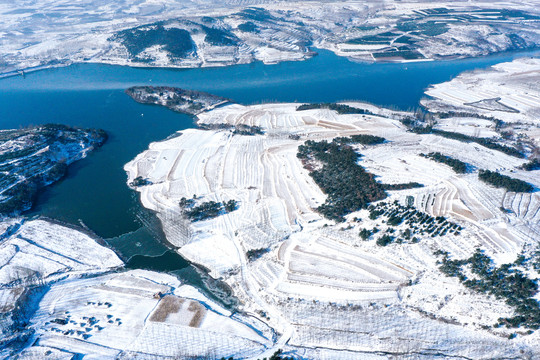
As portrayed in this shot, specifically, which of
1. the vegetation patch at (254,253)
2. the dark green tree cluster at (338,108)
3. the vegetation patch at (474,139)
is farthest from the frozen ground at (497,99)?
the vegetation patch at (254,253)

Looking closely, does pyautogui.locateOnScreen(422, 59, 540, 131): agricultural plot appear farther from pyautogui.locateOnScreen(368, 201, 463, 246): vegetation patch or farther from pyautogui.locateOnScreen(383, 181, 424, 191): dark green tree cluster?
pyautogui.locateOnScreen(368, 201, 463, 246): vegetation patch

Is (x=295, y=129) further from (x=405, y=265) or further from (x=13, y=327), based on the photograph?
(x=13, y=327)

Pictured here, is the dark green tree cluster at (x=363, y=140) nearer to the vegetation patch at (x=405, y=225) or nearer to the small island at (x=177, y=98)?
the vegetation patch at (x=405, y=225)

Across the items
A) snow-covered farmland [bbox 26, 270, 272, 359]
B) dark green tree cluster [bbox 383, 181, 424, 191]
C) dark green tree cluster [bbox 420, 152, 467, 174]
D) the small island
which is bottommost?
snow-covered farmland [bbox 26, 270, 272, 359]

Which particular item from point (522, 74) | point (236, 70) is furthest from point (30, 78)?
point (522, 74)

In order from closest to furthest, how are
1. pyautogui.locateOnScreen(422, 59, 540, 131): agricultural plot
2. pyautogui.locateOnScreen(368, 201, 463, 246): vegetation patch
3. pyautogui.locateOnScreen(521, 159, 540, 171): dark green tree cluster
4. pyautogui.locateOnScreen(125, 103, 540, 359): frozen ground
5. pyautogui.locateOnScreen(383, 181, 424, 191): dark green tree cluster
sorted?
pyautogui.locateOnScreen(125, 103, 540, 359): frozen ground < pyautogui.locateOnScreen(368, 201, 463, 246): vegetation patch < pyautogui.locateOnScreen(383, 181, 424, 191): dark green tree cluster < pyautogui.locateOnScreen(521, 159, 540, 171): dark green tree cluster < pyautogui.locateOnScreen(422, 59, 540, 131): agricultural plot

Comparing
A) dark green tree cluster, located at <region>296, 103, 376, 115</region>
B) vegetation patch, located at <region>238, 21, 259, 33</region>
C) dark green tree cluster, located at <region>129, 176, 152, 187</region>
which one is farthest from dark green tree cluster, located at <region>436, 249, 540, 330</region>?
vegetation patch, located at <region>238, 21, 259, 33</region>
